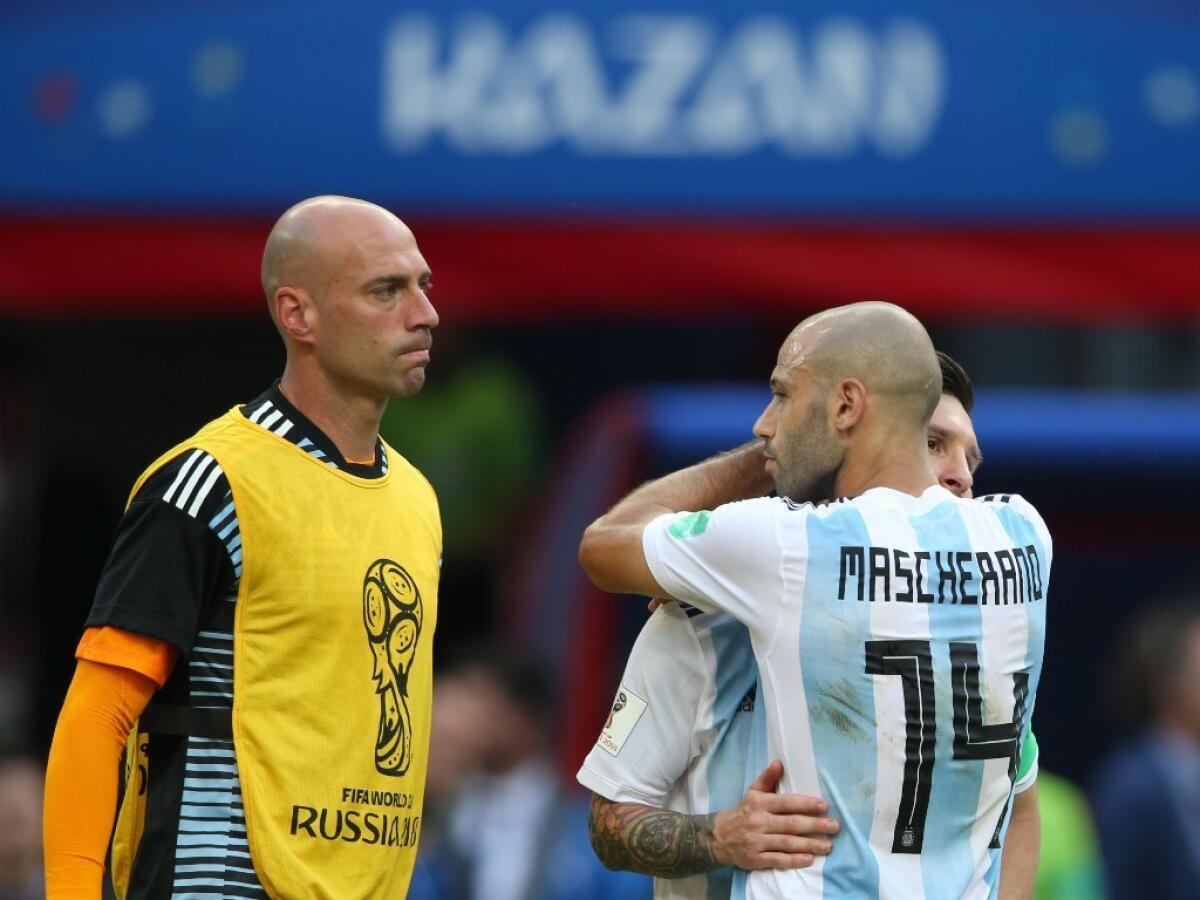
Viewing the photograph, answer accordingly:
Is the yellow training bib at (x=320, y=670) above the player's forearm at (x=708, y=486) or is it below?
below

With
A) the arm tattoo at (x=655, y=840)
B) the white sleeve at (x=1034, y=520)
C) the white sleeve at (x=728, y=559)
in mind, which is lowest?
the arm tattoo at (x=655, y=840)

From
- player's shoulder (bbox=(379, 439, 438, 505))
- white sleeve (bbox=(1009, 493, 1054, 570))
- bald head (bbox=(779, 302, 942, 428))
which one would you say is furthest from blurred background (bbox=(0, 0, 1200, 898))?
bald head (bbox=(779, 302, 942, 428))

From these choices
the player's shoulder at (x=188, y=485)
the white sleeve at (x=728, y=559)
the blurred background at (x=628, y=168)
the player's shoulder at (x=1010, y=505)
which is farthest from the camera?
the blurred background at (x=628, y=168)

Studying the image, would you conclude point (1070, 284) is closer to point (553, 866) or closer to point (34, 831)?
point (553, 866)

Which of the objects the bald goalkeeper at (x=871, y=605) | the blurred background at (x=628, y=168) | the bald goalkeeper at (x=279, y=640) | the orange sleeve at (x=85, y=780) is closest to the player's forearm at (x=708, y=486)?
the bald goalkeeper at (x=871, y=605)

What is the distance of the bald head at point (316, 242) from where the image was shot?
148 inches

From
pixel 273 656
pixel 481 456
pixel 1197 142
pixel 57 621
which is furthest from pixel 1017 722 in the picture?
pixel 57 621

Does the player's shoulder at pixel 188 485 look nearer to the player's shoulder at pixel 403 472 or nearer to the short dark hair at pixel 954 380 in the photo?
the player's shoulder at pixel 403 472

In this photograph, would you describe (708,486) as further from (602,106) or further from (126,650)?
(602,106)

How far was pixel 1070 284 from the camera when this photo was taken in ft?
24.7

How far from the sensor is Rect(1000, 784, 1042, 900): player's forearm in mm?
4117

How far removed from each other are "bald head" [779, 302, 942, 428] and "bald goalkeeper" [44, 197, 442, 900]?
0.68 meters

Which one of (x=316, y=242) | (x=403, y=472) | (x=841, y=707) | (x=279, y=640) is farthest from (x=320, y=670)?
(x=841, y=707)

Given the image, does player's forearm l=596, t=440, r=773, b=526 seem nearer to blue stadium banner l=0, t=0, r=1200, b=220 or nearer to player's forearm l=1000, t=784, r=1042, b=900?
player's forearm l=1000, t=784, r=1042, b=900
